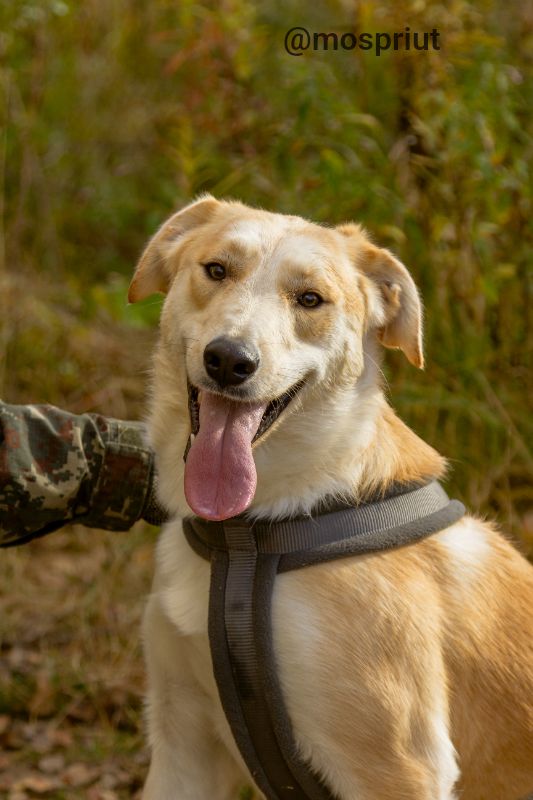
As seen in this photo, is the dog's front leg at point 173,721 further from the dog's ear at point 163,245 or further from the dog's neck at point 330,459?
the dog's ear at point 163,245

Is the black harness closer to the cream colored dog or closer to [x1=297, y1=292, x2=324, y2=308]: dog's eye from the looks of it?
the cream colored dog

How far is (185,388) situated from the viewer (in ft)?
7.91

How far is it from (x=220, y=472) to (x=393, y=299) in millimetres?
692

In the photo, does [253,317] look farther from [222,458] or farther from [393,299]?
[393,299]

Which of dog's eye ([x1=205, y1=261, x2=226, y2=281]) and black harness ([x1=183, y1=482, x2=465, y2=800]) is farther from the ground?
dog's eye ([x1=205, y1=261, x2=226, y2=281])

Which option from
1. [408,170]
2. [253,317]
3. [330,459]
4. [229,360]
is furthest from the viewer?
[408,170]

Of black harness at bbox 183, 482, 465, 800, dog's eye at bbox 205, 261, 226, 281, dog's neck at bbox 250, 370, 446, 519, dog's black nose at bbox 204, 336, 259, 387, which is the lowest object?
black harness at bbox 183, 482, 465, 800

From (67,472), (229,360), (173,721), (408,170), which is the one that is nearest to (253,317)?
(229,360)

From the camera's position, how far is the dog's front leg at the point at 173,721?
2430mm

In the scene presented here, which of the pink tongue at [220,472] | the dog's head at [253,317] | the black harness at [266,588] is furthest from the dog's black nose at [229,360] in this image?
the black harness at [266,588]

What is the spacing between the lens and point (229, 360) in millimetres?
2127

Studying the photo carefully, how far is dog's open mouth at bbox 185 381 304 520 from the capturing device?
7.15 feet

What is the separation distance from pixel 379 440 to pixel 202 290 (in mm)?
560

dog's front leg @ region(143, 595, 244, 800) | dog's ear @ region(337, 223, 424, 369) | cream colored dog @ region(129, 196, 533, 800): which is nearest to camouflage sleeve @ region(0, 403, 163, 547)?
cream colored dog @ region(129, 196, 533, 800)
